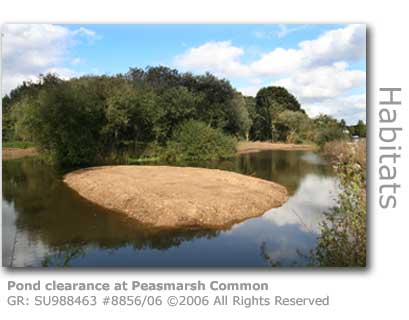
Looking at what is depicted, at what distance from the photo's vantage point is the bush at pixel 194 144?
74.1ft

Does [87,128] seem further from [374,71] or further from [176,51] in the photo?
[374,71]

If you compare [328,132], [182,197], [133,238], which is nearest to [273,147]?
[328,132]

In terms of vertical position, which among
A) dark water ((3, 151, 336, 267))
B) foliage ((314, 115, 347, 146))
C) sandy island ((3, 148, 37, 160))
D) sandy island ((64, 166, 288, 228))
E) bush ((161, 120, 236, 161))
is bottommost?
dark water ((3, 151, 336, 267))

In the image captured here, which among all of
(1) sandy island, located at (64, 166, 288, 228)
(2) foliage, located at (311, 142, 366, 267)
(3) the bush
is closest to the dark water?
(1) sandy island, located at (64, 166, 288, 228)

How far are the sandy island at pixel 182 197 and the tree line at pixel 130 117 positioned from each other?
442 centimetres

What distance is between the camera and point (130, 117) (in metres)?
20.1

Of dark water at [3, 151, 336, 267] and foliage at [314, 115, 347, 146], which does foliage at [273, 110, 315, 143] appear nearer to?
foliage at [314, 115, 347, 146]

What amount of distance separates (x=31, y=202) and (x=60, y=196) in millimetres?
1008

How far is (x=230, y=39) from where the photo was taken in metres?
5.24

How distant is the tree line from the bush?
0.07m

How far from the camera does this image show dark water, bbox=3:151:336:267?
584 cm

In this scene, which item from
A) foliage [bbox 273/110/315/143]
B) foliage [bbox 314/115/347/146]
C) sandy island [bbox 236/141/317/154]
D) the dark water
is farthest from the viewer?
foliage [bbox 273/110/315/143]

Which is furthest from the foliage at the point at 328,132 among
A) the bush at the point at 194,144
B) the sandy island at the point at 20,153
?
the sandy island at the point at 20,153
